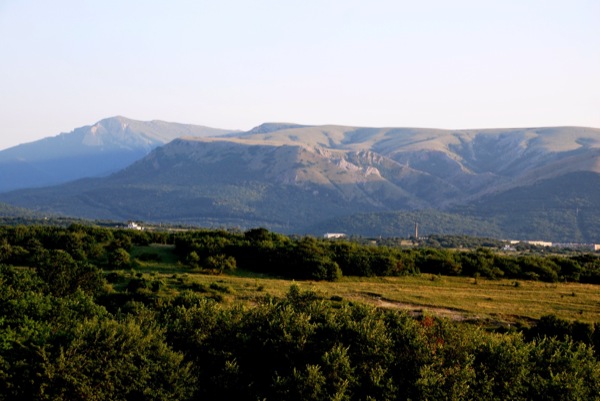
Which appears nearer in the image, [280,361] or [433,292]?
[280,361]

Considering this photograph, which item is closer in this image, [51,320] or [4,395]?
[4,395]

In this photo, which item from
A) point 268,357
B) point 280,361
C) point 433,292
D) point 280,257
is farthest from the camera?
point 280,257

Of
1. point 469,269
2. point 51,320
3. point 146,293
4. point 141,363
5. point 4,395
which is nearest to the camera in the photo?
point 4,395

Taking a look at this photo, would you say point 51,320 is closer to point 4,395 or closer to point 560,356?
point 4,395

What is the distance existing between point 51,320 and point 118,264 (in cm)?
2017

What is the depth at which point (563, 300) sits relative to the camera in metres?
45.0

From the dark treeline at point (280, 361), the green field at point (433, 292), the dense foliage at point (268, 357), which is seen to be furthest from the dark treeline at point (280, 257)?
the dark treeline at point (280, 361)

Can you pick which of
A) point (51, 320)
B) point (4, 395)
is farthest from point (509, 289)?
point (4, 395)

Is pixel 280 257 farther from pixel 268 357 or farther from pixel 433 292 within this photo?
pixel 268 357

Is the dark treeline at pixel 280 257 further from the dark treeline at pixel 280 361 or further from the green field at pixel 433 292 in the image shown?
the dark treeline at pixel 280 361

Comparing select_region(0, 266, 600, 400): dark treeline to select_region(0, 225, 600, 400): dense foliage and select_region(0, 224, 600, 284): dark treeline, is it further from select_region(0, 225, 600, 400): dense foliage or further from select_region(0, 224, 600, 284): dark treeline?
select_region(0, 224, 600, 284): dark treeline

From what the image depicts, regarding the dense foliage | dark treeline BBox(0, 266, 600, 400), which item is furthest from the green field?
dark treeline BBox(0, 266, 600, 400)

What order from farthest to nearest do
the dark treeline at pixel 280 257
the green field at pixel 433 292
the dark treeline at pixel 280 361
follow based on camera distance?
the dark treeline at pixel 280 257
the green field at pixel 433 292
the dark treeline at pixel 280 361

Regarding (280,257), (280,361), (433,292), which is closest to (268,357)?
(280,361)
